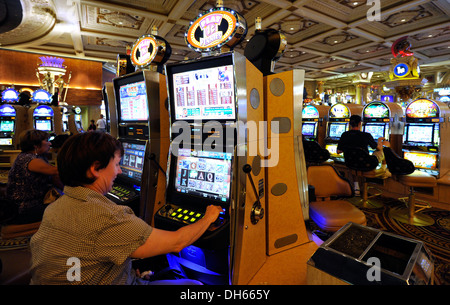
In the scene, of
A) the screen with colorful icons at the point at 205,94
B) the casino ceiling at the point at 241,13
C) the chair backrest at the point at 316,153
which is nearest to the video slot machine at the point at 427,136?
the chair backrest at the point at 316,153

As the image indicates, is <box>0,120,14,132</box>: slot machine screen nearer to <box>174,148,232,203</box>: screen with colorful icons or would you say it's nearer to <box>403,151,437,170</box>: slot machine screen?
<box>174,148,232,203</box>: screen with colorful icons

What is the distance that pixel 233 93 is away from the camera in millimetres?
1556

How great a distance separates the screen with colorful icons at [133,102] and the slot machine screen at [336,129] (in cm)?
524

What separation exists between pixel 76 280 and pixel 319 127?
22.6 ft

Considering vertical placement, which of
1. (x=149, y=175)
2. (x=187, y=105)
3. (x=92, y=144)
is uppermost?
→ (x=187, y=105)

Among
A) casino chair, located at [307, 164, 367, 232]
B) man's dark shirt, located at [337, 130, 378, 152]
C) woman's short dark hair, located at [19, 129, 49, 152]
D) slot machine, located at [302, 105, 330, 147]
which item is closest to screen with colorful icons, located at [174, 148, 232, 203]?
casino chair, located at [307, 164, 367, 232]

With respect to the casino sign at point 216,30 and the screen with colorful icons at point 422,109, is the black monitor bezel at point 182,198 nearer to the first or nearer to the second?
the casino sign at point 216,30

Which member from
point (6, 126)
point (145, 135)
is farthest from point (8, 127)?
point (145, 135)

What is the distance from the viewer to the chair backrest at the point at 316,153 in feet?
17.4

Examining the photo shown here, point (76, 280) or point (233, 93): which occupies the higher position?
point (233, 93)

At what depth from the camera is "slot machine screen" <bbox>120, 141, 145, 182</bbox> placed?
236 centimetres

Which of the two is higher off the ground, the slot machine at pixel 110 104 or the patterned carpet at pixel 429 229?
the slot machine at pixel 110 104
